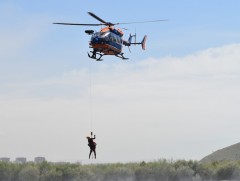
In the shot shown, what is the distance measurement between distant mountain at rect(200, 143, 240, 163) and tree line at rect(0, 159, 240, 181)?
53550 millimetres

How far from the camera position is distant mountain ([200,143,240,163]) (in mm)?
123750

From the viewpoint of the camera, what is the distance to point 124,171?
61562 millimetres

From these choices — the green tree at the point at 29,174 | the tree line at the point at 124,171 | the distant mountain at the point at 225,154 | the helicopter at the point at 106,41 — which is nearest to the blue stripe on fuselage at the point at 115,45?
the helicopter at the point at 106,41

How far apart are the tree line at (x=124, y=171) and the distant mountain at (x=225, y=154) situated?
5355 cm

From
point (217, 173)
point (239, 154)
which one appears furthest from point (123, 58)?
point (239, 154)

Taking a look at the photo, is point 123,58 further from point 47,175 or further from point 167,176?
point 167,176

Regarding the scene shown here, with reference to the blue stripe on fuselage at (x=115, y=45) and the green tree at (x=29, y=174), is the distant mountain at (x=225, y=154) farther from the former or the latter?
the blue stripe on fuselage at (x=115, y=45)

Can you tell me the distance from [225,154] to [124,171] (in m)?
70.5

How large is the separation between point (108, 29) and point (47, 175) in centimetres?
1913

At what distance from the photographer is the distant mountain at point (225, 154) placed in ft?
406

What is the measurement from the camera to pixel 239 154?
123 m

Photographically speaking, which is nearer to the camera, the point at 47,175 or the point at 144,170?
the point at 47,175

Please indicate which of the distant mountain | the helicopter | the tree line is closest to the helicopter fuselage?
the helicopter

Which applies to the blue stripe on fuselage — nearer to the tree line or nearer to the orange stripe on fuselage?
the orange stripe on fuselage
